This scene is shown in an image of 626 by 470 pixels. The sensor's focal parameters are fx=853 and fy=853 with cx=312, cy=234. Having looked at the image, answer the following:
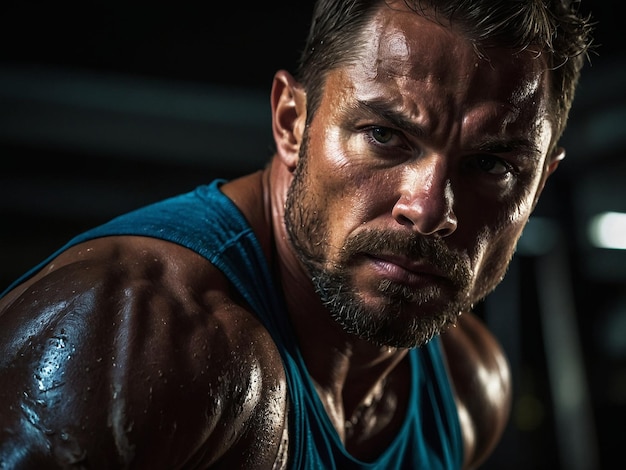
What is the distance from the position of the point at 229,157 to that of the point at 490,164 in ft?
6.95

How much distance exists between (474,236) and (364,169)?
0.15m

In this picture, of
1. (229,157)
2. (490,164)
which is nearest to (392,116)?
(490,164)

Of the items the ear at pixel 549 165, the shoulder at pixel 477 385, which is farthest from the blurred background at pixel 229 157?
the ear at pixel 549 165

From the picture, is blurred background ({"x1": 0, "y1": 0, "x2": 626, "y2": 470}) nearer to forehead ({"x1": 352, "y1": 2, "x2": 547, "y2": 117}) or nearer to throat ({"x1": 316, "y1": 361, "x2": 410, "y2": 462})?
throat ({"x1": 316, "y1": 361, "x2": 410, "y2": 462})

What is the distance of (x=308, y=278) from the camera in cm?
104

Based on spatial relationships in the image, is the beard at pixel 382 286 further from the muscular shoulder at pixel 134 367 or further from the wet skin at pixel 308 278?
the muscular shoulder at pixel 134 367

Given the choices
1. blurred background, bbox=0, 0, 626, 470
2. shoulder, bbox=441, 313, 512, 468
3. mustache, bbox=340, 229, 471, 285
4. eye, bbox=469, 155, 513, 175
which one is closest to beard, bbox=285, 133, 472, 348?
mustache, bbox=340, 229, 471, 285

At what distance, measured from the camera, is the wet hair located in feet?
3.12

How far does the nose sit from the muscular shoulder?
0.20 meters

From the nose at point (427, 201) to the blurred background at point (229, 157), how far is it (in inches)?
77.2

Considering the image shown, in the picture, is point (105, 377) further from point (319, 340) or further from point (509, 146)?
point (509, 146)

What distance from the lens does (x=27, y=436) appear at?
69cm

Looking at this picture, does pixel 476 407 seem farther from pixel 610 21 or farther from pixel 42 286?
pixel 610 21

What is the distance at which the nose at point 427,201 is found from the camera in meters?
0.90
